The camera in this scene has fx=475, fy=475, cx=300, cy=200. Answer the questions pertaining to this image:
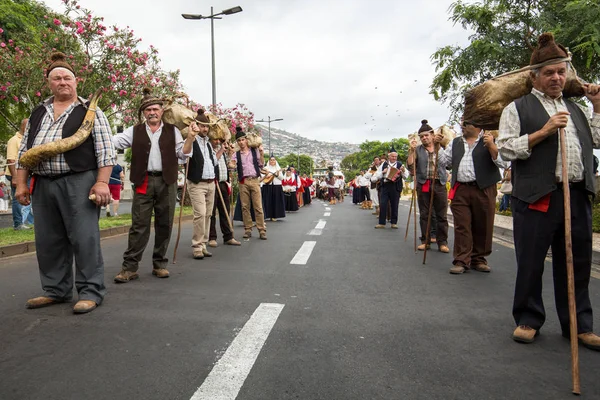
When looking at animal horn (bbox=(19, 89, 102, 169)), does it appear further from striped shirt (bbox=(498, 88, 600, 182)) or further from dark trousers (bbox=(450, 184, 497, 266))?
dark trousers (bbox=(450, 184, 497, 266))

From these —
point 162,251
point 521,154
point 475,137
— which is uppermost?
point 475,137

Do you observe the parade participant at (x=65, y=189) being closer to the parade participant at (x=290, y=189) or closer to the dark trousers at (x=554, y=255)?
the dark trousers at (x=554, y=255)

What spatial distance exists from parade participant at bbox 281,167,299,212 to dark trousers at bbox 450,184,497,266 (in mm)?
12940

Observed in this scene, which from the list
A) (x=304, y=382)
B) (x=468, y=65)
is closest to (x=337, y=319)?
(x=304, y=382)

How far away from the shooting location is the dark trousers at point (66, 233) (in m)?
4.12

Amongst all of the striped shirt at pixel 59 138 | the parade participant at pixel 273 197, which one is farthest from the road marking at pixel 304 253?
the parade participant at pixel 273 197

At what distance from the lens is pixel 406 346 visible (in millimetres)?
3242

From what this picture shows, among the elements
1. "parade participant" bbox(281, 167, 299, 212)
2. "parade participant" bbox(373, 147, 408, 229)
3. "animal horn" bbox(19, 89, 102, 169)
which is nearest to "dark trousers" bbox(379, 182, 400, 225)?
"parade participant" bbox(373, 147, 408, 229)

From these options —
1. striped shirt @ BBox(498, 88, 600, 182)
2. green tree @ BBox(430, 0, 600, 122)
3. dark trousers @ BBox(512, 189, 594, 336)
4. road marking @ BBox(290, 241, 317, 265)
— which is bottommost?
road marking @ BBox(290, 241, 317, 265)

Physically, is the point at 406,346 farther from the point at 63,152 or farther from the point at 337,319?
the point at 63,152

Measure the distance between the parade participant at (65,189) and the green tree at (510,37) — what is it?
567 inches

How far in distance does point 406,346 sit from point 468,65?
1849cm

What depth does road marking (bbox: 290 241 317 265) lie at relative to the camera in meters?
6.55

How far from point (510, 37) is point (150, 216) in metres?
17.1
